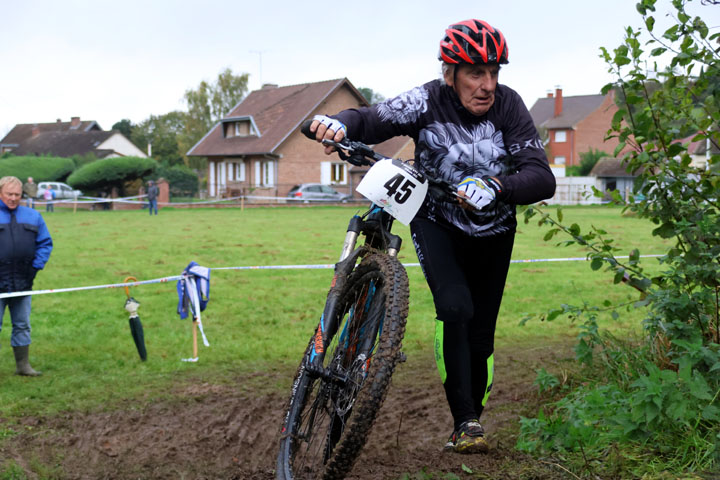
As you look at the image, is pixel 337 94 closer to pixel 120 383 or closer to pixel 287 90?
pixel 287 90

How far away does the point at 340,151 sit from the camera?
4.02 m

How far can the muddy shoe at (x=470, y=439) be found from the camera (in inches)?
163

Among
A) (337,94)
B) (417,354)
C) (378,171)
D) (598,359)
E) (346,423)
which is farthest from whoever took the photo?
(337,94)

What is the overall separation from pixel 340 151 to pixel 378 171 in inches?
9.0

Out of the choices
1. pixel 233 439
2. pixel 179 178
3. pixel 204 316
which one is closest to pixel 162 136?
pixel 179 178

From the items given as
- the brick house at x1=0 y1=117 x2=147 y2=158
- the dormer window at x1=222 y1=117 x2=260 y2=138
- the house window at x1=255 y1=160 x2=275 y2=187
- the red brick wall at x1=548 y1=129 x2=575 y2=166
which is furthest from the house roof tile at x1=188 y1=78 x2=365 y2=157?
the red brick wall at x1=548 y1=129 x2=575 y2=166

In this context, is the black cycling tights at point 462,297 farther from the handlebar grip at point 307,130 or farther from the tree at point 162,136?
the tree at point 162,136

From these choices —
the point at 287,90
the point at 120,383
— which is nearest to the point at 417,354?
the point at 120,383

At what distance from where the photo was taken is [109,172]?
47188 mm

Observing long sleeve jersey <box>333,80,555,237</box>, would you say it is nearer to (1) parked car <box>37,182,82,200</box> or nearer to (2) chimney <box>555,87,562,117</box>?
(1) parked car <box>37,182,82,200</box>

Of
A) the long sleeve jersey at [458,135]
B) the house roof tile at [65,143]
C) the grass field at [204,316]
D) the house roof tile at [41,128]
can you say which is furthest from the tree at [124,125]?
the long sleeve jersey at [458,135]

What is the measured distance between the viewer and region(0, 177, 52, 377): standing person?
7.83 m

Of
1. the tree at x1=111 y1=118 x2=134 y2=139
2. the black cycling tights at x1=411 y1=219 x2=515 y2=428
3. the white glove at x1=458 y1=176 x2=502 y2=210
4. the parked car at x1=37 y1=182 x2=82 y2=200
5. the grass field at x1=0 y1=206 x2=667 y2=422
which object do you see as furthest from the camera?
the tree at x1=111 y1=118 x2=134 y2=139

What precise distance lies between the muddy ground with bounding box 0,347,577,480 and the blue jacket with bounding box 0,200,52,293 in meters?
2.43
